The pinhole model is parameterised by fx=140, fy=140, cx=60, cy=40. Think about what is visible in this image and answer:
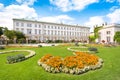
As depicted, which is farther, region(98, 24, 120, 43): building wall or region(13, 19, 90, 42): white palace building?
region(13, 19, 90, 42): white palace building

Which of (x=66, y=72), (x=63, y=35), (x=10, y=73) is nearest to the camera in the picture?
(x=66, y=72)

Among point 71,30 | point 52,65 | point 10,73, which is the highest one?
point 71,30

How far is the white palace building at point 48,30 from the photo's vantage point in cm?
6378

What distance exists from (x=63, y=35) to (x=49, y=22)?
37.6 feet

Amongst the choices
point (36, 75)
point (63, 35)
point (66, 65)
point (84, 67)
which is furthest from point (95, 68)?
point (63, 35)

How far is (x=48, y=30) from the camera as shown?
71938 millimetres

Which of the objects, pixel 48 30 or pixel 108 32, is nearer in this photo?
pixel 108 32

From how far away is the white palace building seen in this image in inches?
2511

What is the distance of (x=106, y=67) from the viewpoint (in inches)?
387

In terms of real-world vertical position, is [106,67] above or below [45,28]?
below

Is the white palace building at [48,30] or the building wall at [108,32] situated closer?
the building wall at [108,32]

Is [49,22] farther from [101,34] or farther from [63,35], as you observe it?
[101,34]

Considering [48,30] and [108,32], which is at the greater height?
[48,30]

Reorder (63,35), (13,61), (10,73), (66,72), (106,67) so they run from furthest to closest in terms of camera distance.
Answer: (63,35) → (13,61) → (106,67) → (10,73) → (66,72)
